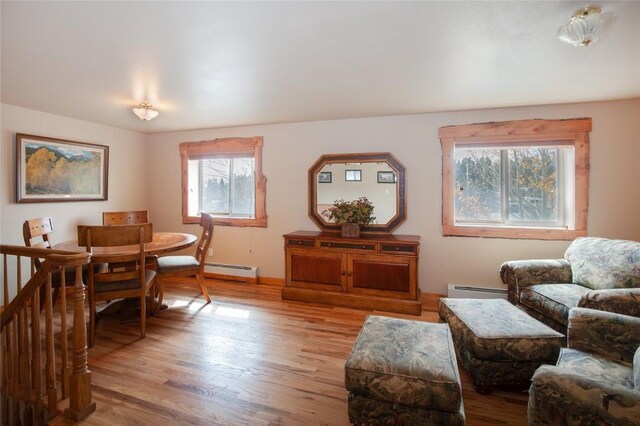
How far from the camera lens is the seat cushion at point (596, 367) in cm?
141

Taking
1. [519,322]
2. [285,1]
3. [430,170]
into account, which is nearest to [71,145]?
[285,1]

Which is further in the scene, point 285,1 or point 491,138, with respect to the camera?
point 491,138

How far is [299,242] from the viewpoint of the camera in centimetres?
370

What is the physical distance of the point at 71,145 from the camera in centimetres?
379

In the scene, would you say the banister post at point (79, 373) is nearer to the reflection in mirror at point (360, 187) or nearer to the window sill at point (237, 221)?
the window sill at point (237, 221)

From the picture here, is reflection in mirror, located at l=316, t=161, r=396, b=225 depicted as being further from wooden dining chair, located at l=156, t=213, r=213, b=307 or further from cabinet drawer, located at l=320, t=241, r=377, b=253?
wooden dining chair, located at l=156, t=213, r=213, b=307

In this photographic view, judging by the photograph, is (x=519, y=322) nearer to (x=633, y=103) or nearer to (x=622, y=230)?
(x=622, y=230)

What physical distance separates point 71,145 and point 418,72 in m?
4.16

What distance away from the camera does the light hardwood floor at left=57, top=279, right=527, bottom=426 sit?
1.78 meters

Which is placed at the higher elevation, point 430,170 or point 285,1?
point 285,1

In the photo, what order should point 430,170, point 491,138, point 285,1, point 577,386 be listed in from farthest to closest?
point 430,170 < point 491,138 < point 285,1 < point 577,386

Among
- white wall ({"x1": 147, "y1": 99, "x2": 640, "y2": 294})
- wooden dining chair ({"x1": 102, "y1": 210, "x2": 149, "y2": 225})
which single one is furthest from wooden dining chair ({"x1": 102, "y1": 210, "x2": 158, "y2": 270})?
white wall ({"x1": 147, "y1": 99, "x2": 640, "y2": 294})

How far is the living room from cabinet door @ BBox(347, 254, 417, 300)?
485 millimetres

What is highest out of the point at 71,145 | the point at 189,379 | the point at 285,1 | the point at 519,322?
the point at 285,1
